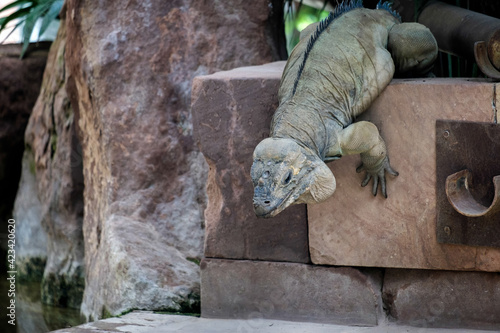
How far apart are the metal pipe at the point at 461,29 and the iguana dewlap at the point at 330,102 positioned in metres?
0.27

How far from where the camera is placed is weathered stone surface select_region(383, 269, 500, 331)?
388 cm

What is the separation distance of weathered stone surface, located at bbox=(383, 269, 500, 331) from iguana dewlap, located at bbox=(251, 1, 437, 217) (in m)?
0.57

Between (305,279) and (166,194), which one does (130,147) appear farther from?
(305,279)

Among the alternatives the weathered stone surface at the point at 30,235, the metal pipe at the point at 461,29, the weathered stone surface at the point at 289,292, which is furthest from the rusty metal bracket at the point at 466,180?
the weathered stone surface at the point at 30,235

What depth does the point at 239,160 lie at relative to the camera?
4.21 meters

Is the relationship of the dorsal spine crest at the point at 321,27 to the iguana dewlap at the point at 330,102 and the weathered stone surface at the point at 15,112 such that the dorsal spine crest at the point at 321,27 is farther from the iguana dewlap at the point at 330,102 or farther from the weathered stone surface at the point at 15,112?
the weathered stone surface at the point at 15,112

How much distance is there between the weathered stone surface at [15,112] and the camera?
6922mm

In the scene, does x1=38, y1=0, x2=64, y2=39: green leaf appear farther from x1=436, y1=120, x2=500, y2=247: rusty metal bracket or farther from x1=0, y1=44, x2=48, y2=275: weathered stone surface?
x1=436, y1=120, x2=500, y2=247: rusty metal bracket

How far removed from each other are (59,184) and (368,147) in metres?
3.47

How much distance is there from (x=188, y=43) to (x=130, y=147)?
0.93 metres

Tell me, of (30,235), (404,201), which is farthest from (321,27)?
(30,235)

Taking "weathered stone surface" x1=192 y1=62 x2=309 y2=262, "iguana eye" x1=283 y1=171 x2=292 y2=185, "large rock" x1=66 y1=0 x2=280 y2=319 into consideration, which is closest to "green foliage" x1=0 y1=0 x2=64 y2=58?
"large rock" x1=66 y1=0 x2=280 y2=319

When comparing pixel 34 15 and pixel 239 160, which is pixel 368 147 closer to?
pixel 239 160

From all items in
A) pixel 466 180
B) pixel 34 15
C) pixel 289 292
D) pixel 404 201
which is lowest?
pixel 289 292
